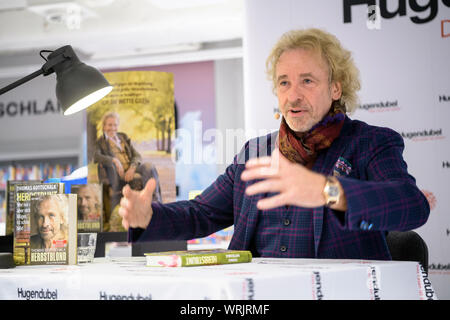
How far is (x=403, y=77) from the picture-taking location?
312 cm

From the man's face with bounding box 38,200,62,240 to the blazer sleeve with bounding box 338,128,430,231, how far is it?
0.79 m

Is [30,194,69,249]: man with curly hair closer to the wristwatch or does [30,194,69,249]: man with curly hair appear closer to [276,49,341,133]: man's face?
the wristwatch

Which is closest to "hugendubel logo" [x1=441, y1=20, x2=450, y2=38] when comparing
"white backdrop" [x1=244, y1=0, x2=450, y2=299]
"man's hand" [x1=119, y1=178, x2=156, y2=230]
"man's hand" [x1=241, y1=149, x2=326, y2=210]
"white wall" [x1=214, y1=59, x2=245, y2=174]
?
"white backdrop" [x1=244, y1=0, x2=450, y2=299]

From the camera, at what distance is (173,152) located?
97.7 inches

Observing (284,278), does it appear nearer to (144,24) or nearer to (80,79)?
(80,79)

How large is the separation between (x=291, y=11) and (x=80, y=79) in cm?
183

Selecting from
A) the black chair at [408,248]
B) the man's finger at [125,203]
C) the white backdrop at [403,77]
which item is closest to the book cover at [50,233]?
the man's finger at [125,203]

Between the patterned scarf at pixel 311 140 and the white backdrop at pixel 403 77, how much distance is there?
1.17 m

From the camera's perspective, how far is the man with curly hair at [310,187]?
4.20 ft

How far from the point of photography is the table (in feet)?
3.33

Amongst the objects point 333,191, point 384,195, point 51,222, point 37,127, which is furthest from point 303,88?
point 37,127

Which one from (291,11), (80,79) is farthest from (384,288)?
(291,11)

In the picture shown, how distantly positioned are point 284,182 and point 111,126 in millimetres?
1474

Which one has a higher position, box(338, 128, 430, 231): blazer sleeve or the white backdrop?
the white backdrop
